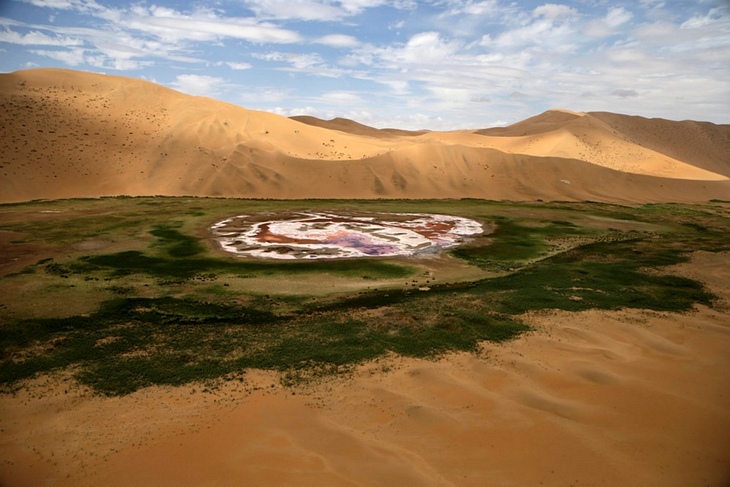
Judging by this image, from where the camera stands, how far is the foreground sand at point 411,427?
7.20 meters

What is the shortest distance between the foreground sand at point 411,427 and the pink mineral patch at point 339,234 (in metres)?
11.6

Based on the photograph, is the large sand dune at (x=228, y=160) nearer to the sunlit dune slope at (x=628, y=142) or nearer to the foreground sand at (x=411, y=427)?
the sunlit dune slope at (x=628, y=142)

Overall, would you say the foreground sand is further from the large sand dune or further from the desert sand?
the large sand dune

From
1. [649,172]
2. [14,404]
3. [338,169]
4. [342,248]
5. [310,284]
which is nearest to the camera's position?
[14,404]

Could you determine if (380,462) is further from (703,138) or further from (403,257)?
(703,138)

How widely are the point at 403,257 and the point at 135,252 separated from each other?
11662 millimetres

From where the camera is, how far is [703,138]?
86.8m

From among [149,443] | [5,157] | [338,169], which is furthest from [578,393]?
[5,157]

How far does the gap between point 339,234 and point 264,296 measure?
11.2 meters

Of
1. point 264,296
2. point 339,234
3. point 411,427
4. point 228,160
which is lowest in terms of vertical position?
point 411,427

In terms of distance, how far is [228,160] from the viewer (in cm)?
4838

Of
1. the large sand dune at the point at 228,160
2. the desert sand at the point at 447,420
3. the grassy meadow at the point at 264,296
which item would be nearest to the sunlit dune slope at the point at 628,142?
the large sand dune at the point at 228,160

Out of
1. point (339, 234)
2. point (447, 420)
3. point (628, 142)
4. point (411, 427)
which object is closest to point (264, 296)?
point (411, 427)

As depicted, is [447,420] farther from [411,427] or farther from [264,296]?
[264,296]
